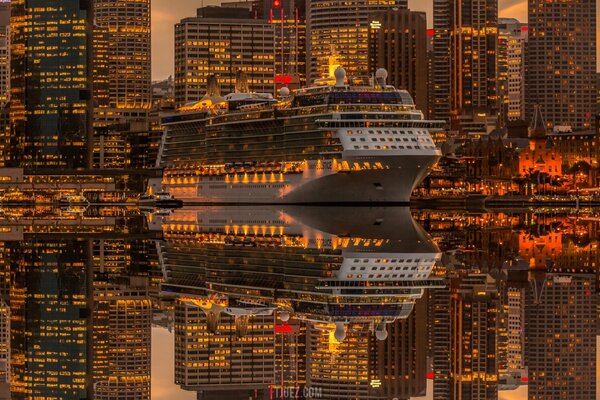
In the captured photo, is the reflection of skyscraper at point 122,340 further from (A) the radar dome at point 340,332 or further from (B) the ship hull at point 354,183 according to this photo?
(B) the ship hull at point 354,183

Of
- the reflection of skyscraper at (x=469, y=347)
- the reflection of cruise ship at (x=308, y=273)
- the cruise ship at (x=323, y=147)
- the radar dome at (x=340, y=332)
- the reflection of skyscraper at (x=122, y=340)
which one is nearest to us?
the reflection of skyscraper at (x=122, y=340)

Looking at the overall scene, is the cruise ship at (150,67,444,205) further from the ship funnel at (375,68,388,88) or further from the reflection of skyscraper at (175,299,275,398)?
the reflection of skyscraper at (175,299,275,398)

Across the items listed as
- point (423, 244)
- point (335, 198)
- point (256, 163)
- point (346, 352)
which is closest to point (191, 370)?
point (346, 352)

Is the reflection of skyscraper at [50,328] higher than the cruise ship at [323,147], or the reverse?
the cruise ship at [323,147]

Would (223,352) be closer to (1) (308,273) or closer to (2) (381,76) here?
(1) (308,273)

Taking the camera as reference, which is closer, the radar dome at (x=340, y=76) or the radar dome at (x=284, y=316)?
the radar dome at (x=284, y=316)

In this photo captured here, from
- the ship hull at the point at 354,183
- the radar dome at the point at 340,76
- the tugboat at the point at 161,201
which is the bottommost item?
the tugboat at the point at 161,201

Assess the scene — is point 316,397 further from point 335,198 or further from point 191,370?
point 335,198

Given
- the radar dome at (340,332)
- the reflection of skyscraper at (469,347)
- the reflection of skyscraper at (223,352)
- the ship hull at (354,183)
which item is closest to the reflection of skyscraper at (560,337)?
the reflection of skyscraper at (469,347)
